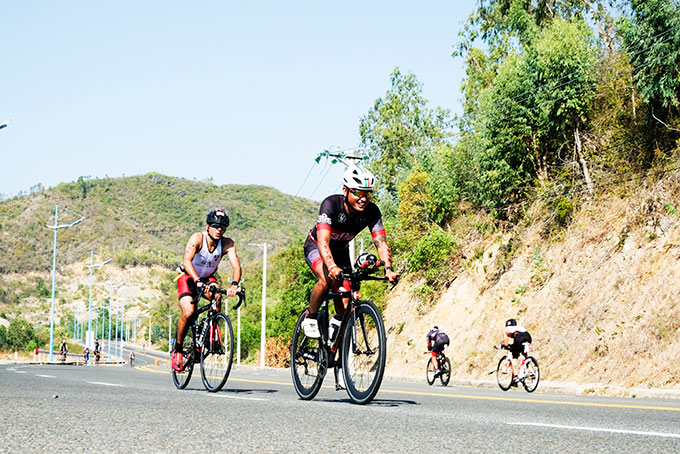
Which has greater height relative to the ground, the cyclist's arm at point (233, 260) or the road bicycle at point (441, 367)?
the cyclist's arm at point (233, 260)

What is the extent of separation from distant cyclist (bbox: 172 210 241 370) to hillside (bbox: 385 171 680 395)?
9.78 metres

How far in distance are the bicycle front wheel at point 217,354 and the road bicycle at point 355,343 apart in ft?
6.65

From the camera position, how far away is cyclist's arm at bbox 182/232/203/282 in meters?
10.1

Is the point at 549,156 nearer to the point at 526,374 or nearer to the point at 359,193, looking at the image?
the point at 526,374

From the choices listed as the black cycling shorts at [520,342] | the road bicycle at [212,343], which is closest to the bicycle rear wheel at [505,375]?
the black cycling shorts at [520,342]

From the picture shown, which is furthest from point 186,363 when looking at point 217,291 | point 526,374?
point 526,374

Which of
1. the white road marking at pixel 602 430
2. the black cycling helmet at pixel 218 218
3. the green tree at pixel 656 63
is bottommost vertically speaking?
the white road marking at pixel 602 430

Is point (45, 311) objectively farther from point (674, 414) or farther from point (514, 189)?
point (674, 414)

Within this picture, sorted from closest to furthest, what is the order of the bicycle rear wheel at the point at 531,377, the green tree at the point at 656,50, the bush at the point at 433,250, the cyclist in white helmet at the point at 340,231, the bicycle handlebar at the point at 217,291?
the cyclist in white helmet at the point at 340,231, the bicycle handlebar at the point at 217,291, the bicycle rear wheel at the point at 531,377, the green tree at the point at 656,50, the bush at the point at 433,250

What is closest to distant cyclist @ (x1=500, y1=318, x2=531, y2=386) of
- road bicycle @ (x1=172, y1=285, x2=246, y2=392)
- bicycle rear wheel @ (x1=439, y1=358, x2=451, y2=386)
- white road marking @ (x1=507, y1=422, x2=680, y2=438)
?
bicycle rear wheel @ (x1=439, y1=358, x2=451, y2=386)

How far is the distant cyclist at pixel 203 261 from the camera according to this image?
399 inches

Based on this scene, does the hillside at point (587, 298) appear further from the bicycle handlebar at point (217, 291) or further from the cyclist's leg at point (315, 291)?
the cyclist's leg at point (315, 291)

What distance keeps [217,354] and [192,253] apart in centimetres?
138

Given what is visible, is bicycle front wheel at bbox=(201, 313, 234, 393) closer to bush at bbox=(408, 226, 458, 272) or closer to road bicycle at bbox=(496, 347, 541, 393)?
road bicycle at bbox=(496, 347, 541, 393)
